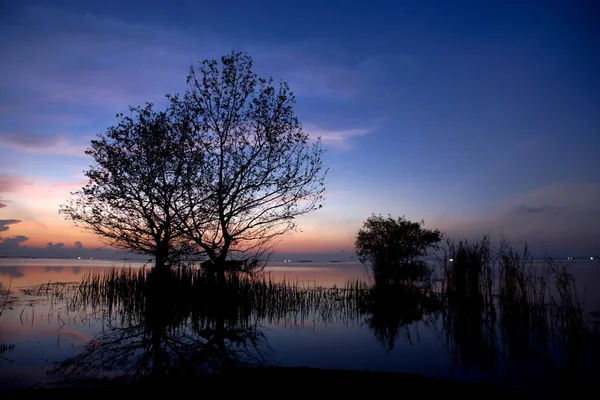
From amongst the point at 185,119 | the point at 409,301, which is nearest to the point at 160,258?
the point at 185,119

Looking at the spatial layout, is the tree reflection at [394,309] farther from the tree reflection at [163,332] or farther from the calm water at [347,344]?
the tree reflection at [163,332]

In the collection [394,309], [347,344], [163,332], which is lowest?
[394,309]

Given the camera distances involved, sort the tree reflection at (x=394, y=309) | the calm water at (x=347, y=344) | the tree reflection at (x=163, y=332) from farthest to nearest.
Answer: the tree reflection at (x=394, y=309)
the calm water at (x=347, y=344)
the tree reflection at (x=163, y=332)

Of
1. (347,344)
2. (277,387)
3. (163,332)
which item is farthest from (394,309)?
(277,387)

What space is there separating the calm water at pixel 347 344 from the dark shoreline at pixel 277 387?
1.48 metres

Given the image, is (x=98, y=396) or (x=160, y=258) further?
(x=160, y=258)

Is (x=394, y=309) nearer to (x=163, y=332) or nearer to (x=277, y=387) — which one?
(x=163, y=332)

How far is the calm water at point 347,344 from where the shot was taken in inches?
324

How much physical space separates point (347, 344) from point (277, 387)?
17.4 ft

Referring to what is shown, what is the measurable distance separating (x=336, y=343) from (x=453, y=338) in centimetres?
373

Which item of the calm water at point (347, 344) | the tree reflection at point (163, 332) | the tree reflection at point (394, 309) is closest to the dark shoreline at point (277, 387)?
the tree reflection at point (163, 332)

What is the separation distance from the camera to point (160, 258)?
61.8 feet

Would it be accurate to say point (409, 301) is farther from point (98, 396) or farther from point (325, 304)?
point (98, 396)

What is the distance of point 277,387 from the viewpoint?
611 centimetres
